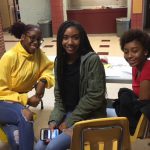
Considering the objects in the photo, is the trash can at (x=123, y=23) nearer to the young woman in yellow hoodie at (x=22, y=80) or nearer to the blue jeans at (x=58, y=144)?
the young woman in yellow hoodie at (x=22, y=80)

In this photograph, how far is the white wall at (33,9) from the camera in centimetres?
730

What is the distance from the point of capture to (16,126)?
1.98 metres

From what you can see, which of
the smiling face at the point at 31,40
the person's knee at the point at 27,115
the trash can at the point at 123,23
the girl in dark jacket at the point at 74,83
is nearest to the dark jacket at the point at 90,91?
the girl in dark jacket at the point at 74,83

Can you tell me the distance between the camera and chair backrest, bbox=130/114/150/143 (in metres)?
1.60

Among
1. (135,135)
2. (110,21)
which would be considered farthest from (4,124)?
(110,21)

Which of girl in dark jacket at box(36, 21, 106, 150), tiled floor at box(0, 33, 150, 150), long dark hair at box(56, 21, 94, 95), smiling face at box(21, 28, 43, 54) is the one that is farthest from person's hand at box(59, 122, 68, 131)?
tiled floor at box(0, 33, 150, 150)

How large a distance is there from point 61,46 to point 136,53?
0.54m

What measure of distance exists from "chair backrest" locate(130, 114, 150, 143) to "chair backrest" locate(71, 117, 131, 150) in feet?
1.22

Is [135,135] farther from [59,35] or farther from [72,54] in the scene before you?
[59,35]

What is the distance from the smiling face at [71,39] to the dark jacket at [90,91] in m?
0.10

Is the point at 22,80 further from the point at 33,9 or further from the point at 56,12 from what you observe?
the point at 33,9

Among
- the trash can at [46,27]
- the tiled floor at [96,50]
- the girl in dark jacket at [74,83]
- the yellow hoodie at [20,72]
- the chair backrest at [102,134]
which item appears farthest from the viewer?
the trash can at [46,27]

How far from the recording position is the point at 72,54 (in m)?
1.85

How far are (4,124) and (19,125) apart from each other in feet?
0.57
